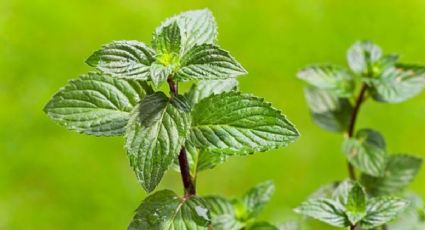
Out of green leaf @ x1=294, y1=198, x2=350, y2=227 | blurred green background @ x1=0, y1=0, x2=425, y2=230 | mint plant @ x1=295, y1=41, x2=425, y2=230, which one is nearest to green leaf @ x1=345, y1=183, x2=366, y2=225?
green leaf @ x1=294, y1=198, x2=350, y2=227

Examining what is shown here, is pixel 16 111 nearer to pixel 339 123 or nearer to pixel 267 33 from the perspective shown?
pixel 267 33

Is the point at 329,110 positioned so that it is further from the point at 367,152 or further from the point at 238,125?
the point at 238,125

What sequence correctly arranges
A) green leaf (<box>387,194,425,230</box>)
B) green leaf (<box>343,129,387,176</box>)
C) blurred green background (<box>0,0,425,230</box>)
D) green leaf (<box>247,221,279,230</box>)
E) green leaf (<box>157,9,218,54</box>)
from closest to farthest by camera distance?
green leaf (<box>157,9,218,54</box>) < green leaf (<box>247,221,279,230</box>) < green leaf (<box>343,129,387,176</box>) < green leaf (<box>387,194,425,230</box>) < blurred green background (<box>0,0,425,230</box>)

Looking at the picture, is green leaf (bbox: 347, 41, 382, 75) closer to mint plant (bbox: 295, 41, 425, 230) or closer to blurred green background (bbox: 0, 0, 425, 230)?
mint plant (bbox: 295, 41, 425, 230)

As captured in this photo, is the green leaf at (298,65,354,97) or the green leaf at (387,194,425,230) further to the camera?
the green leaf at (387,194,425,230)

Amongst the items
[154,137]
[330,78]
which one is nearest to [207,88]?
[154,137]

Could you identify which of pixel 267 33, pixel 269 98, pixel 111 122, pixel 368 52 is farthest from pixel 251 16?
pixel 111 122

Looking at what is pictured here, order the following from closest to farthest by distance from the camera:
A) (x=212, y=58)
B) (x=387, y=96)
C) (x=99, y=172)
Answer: (x=212, y=58)
(x=387, y=96)
(x=99, y=172)
